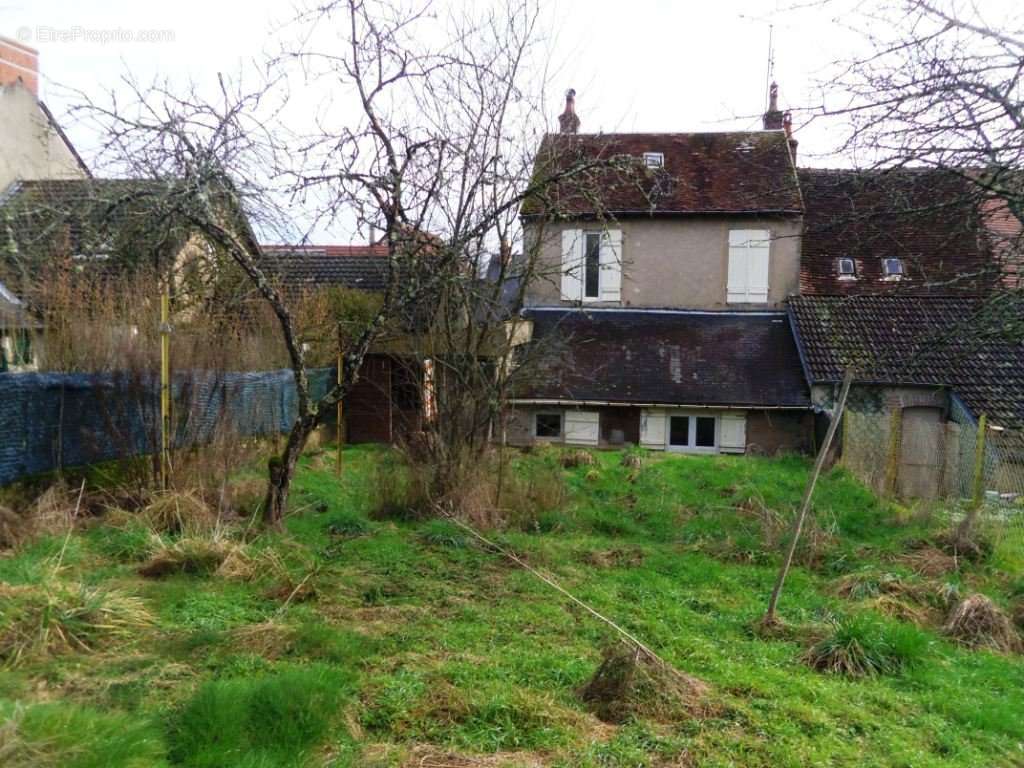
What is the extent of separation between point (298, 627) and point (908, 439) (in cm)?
1430

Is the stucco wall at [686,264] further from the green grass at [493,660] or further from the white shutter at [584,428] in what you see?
the green grass at [493,660]

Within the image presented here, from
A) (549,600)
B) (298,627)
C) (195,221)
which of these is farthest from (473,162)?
(298,627)

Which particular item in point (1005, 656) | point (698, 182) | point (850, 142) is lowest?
point (1005, 656)

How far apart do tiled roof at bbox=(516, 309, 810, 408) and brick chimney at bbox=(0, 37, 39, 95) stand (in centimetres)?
1351

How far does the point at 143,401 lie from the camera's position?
29.6ft

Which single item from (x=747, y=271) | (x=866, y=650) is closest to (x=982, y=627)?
(x=866, y=650)

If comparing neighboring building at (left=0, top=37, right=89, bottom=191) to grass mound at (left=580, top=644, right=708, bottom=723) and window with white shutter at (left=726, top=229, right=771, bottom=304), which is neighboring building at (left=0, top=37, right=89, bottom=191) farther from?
grass mound at (left=580, top=644, right=708, bottom=723)

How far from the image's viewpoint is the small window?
2188cm

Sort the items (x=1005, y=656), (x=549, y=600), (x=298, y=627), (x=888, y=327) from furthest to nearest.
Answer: (x=888, y=327), (x=549, y=600), (x=1005, y=656), (x=298, y=627)

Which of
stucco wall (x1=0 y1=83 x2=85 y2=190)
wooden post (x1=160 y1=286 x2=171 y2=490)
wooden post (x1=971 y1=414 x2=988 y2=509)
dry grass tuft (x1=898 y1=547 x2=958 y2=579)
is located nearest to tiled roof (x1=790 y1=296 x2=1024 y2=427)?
wooden post (x1=971 y1=414 x2=988 y2=509)

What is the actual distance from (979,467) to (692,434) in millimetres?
8895

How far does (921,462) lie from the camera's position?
1413cm

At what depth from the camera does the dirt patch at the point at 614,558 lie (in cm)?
787

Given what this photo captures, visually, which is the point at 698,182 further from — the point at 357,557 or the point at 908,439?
the point at 357,557
